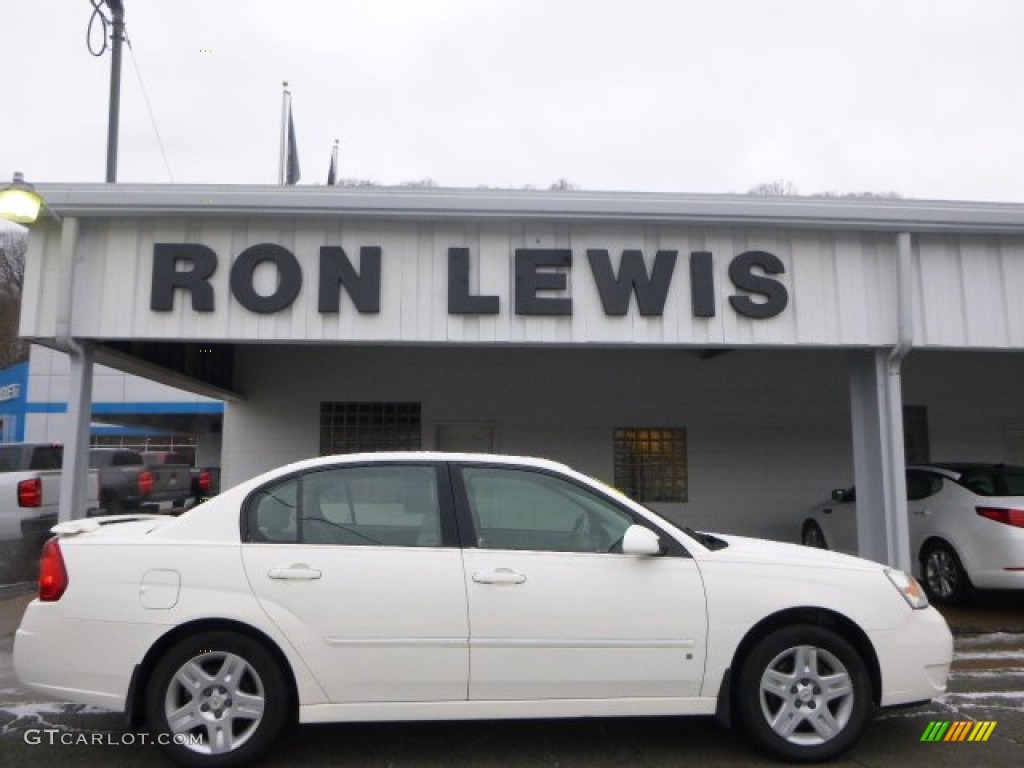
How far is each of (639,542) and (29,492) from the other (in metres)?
9.07

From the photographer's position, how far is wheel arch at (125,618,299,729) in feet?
12.8

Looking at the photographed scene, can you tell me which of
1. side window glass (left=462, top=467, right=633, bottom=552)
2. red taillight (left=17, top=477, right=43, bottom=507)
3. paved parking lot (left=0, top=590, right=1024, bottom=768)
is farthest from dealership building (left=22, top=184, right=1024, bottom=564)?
side window glass (left=462, top=467, right=633, bottom=552)

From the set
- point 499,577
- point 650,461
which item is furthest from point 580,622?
point 650,461

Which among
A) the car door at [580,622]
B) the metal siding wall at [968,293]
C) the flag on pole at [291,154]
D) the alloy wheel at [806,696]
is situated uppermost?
the flag on pole at [291,154]

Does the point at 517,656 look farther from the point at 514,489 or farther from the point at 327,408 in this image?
the point at 327,408

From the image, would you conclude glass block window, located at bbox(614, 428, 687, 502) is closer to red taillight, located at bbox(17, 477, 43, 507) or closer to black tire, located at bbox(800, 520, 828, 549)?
black tire, located at bbox(800, 520, 828, 549)

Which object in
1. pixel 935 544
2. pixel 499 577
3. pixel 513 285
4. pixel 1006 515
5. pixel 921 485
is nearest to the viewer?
pixel 499 577

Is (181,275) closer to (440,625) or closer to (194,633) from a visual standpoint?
(194,633)

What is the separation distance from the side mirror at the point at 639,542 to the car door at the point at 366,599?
32.8 inches

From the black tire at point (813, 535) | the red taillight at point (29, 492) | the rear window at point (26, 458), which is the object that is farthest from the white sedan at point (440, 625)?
the rear window at point (26, 458)

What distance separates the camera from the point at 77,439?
7629 mm

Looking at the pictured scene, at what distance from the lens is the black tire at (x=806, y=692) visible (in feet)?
13.3

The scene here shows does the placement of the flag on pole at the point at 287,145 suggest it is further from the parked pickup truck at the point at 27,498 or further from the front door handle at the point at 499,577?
the front door handle at the point at 499,577

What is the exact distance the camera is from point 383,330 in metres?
7.62
